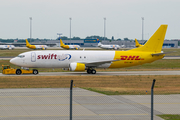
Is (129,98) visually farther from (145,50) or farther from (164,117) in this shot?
(145,50)

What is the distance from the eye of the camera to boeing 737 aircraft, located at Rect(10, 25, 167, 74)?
3916 centimetres

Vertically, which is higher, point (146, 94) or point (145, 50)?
point (145, 50)

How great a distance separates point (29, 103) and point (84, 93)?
17.5ft

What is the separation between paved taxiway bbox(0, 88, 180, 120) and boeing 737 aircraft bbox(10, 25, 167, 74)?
18757mm

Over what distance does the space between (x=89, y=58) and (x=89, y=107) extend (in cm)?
2424

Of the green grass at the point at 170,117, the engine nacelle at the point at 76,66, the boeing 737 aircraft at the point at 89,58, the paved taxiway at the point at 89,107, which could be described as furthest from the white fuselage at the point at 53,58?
the green grass at the point at 170,117

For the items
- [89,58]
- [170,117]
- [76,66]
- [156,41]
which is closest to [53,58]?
[76,66]

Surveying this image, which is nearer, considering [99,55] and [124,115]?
[124,115]

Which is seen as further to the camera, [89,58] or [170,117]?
[89,58]

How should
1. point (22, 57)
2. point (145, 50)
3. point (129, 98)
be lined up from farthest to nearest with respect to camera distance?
point (145, 50) < point (22, 57) < point (129, 98)

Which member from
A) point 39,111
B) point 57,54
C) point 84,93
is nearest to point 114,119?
point 39,111

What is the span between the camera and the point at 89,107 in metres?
16.4

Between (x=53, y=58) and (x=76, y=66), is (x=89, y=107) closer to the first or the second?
(x=76, y=66)

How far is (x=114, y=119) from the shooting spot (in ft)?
44.4
